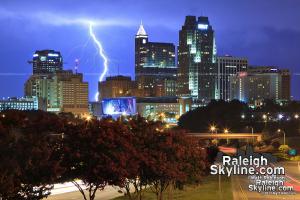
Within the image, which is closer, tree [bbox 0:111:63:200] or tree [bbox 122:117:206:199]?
tree [bbox 0:111:63:200]

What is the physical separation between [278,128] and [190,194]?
82492mm

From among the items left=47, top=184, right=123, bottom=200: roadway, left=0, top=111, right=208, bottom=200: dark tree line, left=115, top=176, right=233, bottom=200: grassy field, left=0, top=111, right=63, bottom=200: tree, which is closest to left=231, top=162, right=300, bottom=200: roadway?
left=115, top=176, right=233, bottom=200: grassy field

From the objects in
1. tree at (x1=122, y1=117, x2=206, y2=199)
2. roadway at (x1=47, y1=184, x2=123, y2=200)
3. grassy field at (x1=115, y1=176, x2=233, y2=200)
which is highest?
tree at (x1=122, y1=117, x2=206, y2=199)

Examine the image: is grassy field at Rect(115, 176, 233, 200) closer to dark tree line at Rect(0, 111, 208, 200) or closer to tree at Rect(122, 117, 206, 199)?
dark tree line at Rect(0, 111, 208, 200)

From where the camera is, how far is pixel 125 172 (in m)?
22.5

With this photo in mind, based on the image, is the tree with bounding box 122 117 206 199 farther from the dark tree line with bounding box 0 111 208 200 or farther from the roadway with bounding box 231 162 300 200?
the roadway with bounding box 231 162 300 200

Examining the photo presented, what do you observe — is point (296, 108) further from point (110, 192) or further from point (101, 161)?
point (101, 161)

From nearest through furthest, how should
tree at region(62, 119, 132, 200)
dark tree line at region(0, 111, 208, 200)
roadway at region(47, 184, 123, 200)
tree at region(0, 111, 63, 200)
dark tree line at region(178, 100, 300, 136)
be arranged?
1. tree at region(0, 111, 63, 200)
2. dark tree line at region(0, 111, 208, 200)
3. tree at region(62, 119, 132, 200)
4. roadway at region(47, 184, 123, 200)
5. dark tree line at region(178, 100, 300, 136)

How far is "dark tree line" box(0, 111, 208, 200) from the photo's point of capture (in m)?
16.7

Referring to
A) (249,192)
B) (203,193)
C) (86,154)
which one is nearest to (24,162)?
(86,154)

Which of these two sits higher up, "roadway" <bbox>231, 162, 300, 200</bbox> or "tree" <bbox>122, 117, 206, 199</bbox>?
"tree" <bbox>122, 117, 206, 199</bbox>

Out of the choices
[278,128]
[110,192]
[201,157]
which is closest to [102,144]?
[201,157]

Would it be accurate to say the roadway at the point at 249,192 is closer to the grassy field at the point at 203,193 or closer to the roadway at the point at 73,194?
the grassy field at the point at 203,193

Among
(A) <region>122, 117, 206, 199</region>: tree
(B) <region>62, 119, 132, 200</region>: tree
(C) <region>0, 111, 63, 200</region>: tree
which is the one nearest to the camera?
(C) <region>0, 111, 63, 200</region>: tree
